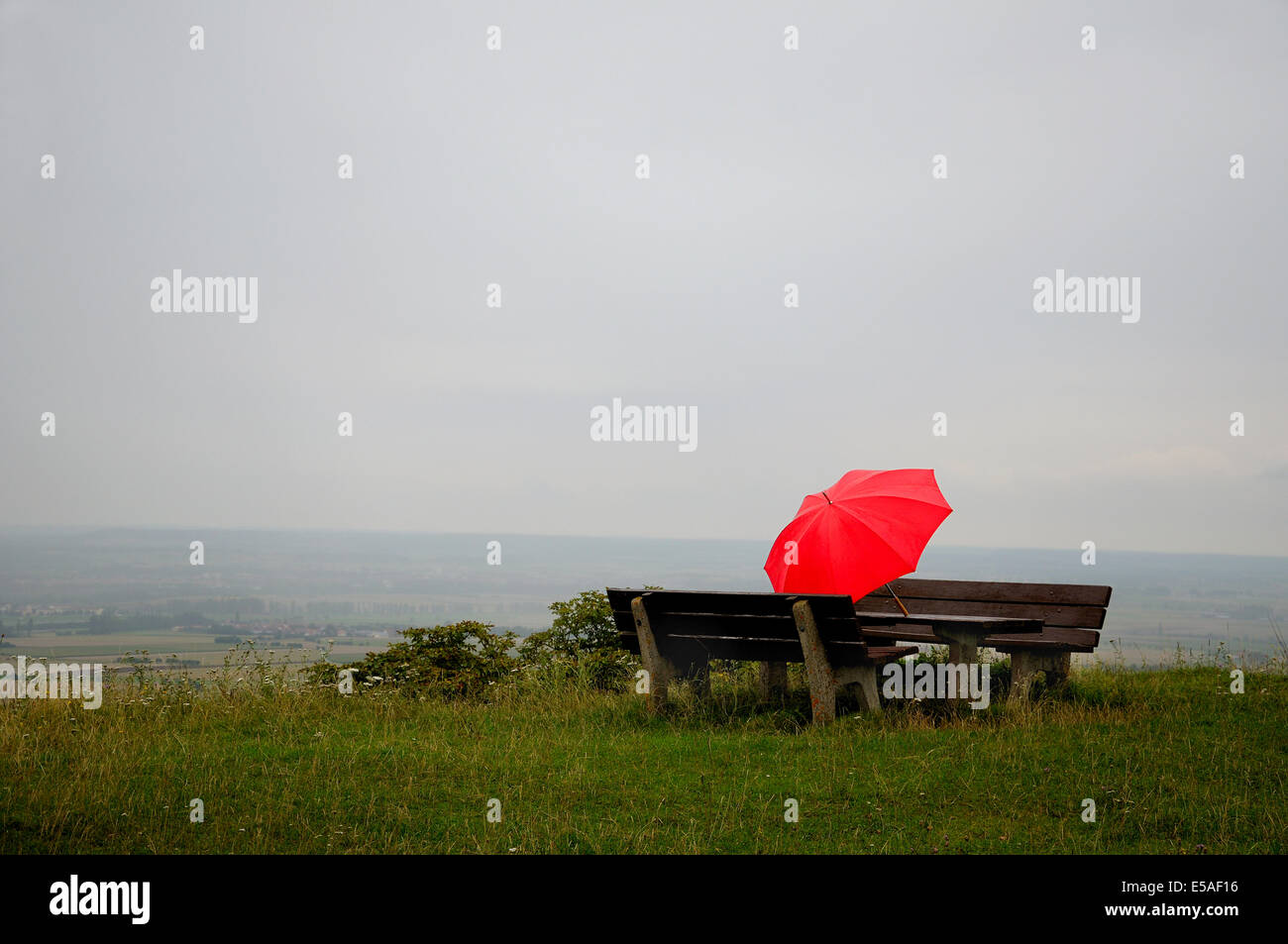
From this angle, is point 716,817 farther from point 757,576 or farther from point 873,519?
point 757,576

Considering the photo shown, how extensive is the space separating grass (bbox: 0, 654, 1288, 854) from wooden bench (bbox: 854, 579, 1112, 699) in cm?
46

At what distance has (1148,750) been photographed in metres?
6.79

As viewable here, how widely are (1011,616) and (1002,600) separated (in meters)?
0.18

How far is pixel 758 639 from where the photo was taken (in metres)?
8.27

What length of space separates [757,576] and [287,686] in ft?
14.7

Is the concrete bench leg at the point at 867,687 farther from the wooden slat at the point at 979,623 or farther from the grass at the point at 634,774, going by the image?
the wooden slat at the point at 979,623

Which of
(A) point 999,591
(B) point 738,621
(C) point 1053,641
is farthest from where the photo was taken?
(A) point 999,591

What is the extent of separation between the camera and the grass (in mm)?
A: 5180

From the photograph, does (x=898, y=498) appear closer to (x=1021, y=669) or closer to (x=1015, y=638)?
(x=1015, y=638)

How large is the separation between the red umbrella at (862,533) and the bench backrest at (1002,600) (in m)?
1.29

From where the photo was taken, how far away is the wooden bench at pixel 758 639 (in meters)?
7.83

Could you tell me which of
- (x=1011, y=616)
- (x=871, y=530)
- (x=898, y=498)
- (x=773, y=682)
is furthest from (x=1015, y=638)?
(x=773, y=682)

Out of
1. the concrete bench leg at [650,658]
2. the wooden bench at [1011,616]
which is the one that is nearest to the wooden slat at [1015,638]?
the wooden bench at [1011,616]
